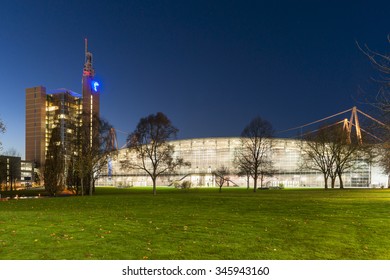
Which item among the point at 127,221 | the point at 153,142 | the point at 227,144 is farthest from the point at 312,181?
the point at 127,221

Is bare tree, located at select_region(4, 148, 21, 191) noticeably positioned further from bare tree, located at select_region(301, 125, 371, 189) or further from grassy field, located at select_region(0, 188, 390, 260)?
grassy field, located at select_region(0, 188, 390, 260)

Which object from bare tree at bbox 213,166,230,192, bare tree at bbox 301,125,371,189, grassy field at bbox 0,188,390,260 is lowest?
bare tree at bbox 213,166,230,192

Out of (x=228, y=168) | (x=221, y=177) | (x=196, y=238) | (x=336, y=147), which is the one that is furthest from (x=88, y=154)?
(x=228, y=168)

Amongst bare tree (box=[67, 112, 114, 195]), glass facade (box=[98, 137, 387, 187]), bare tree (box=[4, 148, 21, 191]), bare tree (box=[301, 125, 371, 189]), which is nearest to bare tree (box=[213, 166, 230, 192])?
glass facade (box=[98, 137, 387, 187])

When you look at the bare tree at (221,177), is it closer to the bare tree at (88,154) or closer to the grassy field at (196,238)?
the bare tree at (88,154)

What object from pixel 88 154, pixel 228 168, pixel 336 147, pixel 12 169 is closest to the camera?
pixel 88 154

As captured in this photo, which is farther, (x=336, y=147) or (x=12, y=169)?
(x=12, y=169)

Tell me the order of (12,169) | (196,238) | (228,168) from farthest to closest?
(228,168) → (12,169) → (196,238)

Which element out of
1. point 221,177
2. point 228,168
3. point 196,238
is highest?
point 196,238

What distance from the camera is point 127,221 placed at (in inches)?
734

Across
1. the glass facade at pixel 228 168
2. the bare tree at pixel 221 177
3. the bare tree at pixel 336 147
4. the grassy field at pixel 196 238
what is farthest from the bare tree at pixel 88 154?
the glass facade at pixel 228 168

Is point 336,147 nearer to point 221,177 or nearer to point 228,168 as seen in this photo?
point 221,177
